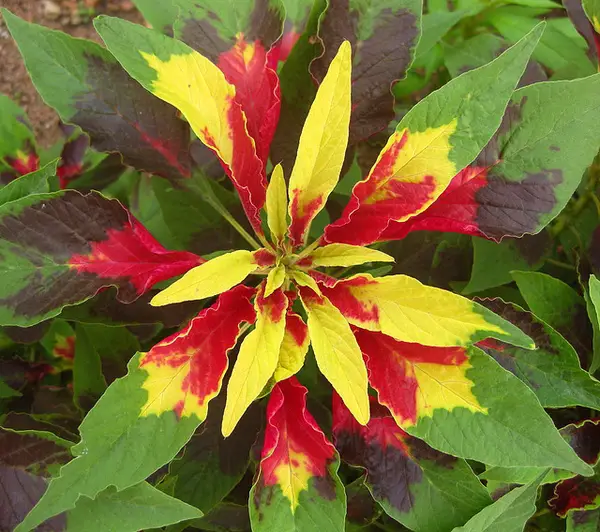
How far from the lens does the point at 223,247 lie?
1039mm

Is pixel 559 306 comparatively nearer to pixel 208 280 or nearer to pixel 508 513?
pixel 508 513

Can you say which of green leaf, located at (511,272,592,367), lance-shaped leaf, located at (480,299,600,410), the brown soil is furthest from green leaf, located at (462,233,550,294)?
the brown soil

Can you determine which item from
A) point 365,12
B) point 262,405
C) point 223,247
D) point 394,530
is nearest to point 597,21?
point 365,12

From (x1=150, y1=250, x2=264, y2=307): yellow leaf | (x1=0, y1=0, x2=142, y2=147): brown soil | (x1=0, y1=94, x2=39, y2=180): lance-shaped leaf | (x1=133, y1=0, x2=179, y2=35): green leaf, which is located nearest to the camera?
(x1=150, y1=250, x2=264, y2=307): yellow leaf

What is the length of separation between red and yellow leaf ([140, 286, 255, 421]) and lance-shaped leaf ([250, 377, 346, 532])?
0.27ft

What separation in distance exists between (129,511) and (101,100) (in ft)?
1.59

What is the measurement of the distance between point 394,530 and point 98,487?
650 millimetres

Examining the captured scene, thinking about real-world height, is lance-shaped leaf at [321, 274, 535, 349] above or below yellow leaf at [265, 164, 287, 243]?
below

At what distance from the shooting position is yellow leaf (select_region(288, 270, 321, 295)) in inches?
29.5

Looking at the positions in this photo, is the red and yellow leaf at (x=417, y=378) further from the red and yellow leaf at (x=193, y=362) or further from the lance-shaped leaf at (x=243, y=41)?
the lance-shaped leaf at (x=243, y=41)

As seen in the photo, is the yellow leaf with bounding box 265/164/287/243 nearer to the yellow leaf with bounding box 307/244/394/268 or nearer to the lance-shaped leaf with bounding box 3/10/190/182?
the yellow leaf with bounding box 307/244/394/268

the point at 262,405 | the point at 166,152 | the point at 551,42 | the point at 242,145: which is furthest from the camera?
the point at 551,42

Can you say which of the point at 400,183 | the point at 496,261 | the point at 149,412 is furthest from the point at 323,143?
the point at 496,261

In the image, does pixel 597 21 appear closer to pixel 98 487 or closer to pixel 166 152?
pixel 166 152
